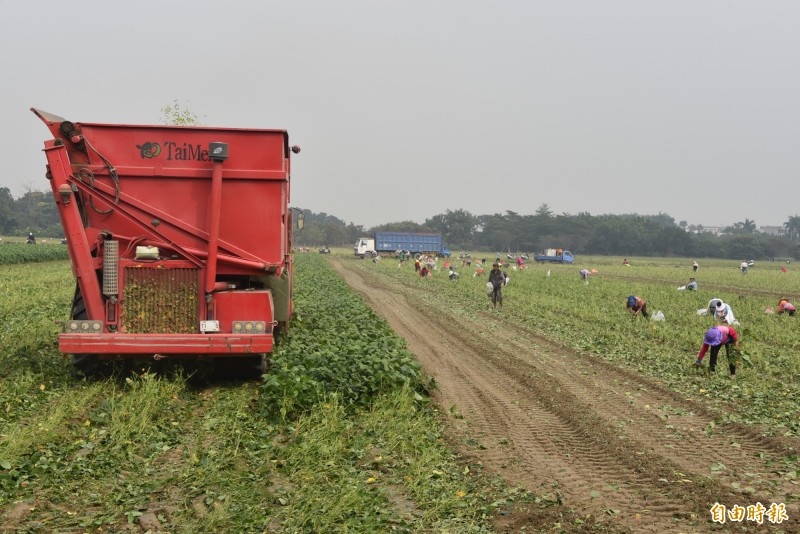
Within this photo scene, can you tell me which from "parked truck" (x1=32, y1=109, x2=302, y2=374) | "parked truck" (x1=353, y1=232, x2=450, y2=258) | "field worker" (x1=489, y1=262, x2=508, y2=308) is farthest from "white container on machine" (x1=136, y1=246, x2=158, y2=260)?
"parked truck" (x1=353, y1=232, x2=450, y2=258)

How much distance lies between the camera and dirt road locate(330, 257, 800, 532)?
18.6 feet

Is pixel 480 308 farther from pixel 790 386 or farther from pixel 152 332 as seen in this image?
pixel 152 332

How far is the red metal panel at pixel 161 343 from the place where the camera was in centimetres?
834

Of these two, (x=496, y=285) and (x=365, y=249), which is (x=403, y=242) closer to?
(x=365, y=249)

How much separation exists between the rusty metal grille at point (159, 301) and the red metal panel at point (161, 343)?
1.01 ft

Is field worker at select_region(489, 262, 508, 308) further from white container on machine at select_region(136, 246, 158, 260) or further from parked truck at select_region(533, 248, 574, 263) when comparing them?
parked truck at select_region(533, 248, 574, 263)

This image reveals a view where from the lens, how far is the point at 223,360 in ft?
32.0

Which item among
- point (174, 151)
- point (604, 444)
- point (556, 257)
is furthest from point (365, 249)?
point (604, 444)

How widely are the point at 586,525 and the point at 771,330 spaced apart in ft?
47.6

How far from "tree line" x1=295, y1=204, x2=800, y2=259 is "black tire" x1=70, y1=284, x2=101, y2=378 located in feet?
328

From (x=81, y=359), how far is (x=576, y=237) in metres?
128

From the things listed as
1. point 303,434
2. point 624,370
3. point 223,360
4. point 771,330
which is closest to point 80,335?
point 223,360

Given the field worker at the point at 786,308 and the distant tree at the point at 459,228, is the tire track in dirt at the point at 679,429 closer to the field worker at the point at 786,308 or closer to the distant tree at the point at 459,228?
the field worker at the point at 786,308

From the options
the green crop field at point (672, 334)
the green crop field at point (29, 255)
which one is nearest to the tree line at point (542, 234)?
the green crop field at point (29, 255)
